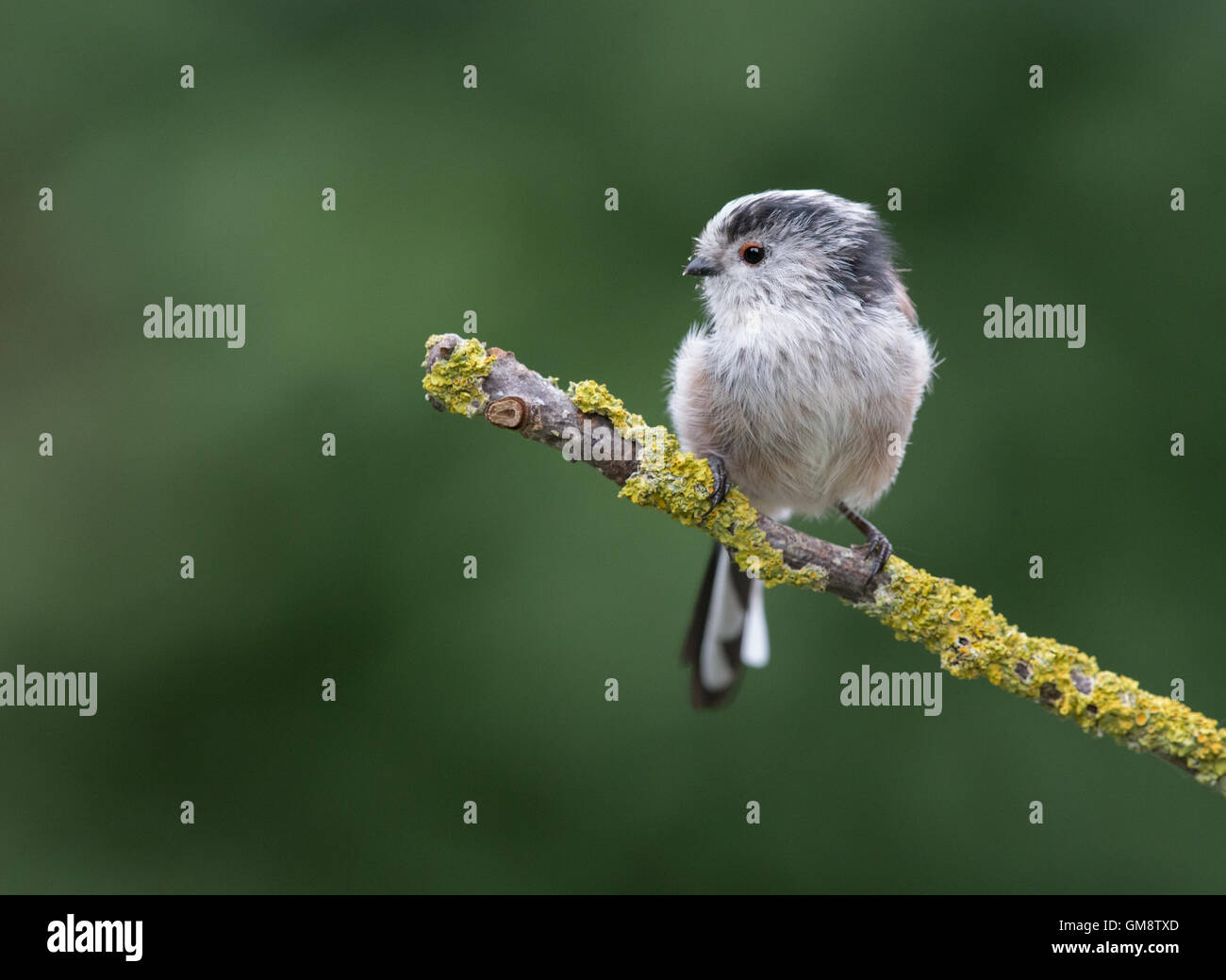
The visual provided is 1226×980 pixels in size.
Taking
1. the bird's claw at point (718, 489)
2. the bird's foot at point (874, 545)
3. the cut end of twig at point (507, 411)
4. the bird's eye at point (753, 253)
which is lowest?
the bird's foot at point (874, 545)

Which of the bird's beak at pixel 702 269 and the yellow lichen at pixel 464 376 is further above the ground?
the bird's beak at pixel 702 269

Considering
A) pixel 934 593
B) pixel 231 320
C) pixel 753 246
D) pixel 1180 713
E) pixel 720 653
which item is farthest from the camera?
pixel 231 320

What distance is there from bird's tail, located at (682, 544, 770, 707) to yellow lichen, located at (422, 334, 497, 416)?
1775 millimetres

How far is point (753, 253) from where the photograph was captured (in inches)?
136

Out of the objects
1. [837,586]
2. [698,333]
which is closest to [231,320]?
[698,333]

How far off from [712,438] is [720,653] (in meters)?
1.16

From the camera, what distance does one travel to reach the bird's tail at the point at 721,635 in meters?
4.32

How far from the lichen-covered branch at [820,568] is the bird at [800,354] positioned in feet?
0.74

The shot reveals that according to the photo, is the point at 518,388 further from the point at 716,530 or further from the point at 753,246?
the point at 753,246

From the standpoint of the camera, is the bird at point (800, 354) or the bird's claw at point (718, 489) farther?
the bird at point (800, 354)

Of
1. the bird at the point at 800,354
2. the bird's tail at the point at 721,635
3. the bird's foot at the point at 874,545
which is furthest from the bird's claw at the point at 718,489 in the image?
the bird's tail at the point at 721,635

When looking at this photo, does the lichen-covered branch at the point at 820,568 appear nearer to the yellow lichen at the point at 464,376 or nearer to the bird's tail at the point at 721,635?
the yellow lichen at the point at 464,376

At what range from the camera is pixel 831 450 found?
11.4 ft

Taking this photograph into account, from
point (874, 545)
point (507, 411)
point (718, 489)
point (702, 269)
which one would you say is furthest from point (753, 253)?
point (507, 411)
